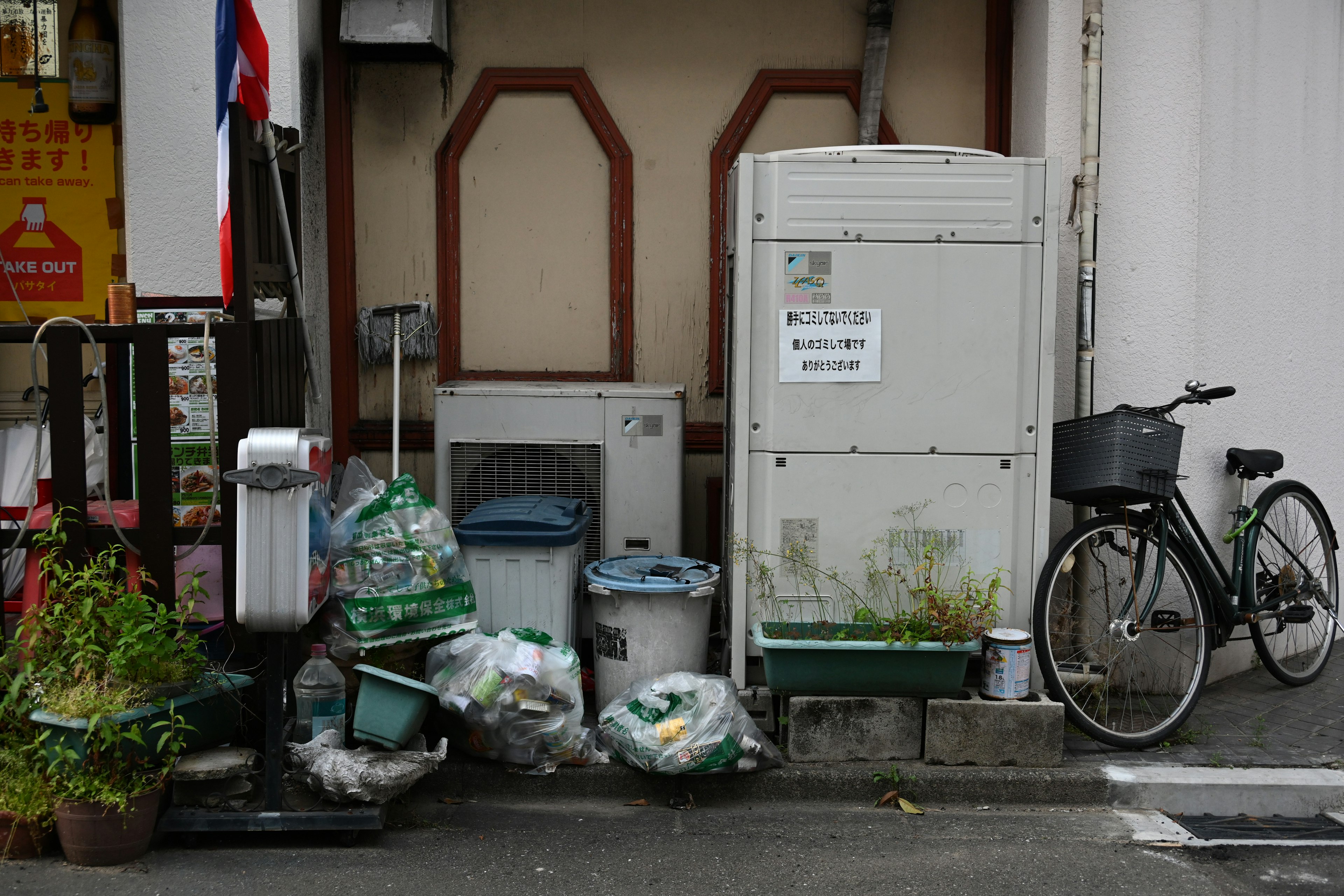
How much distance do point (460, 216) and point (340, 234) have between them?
643 millimetres

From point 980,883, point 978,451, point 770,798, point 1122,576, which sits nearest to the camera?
point 980,883

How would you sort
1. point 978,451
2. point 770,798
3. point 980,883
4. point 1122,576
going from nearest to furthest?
1. point 980,883
2. point 770,798
3. point 978,451
4. point 1122,576

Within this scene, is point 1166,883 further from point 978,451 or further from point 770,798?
point 978,451

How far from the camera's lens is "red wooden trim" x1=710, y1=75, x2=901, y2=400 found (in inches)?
231

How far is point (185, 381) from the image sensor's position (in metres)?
5.06

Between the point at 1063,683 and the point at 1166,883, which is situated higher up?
the point at 1063,683

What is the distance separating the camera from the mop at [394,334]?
582 centimetres

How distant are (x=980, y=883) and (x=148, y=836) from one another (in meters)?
2.88

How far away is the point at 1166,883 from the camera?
3748mm

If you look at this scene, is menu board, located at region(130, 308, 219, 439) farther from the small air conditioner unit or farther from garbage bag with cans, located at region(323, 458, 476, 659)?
the small air conditioner unit

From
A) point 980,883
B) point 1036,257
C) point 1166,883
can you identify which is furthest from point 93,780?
point 1036,257

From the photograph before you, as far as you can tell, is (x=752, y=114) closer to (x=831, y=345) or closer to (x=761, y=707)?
(x=831, y=345)

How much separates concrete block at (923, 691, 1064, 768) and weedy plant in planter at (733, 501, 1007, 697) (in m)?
0.11

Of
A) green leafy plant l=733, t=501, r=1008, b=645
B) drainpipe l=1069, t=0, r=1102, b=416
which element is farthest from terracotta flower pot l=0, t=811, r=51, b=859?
drainpipe l=1069, t=0, r=1102, b=416
